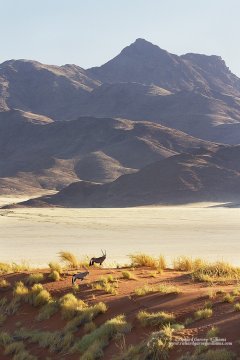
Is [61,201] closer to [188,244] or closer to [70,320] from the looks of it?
[188,244]

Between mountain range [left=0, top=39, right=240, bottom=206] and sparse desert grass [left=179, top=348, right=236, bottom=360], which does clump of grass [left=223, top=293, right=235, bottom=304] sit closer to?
sparse desert grass [left=179, top=348, right=236, bottom=360]

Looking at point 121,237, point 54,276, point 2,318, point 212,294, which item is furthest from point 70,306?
point 121,237

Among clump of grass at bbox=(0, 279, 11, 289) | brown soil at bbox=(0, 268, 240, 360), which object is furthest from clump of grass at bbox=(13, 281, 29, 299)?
clump of grass at bbox=(0, 279, 11, 289)

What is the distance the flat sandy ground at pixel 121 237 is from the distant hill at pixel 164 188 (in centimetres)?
3408

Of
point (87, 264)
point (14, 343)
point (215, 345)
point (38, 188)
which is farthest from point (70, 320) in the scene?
point (38, 188)

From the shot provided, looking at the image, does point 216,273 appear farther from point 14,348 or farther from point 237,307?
point 14,348

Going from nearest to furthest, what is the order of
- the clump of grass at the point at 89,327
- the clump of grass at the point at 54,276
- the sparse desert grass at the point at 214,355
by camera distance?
the sparse desert grass at the point at 214,355, the clump of grass at the point at 89,327, the clump of grass at the point at 54,276

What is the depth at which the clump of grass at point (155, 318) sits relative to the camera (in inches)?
417

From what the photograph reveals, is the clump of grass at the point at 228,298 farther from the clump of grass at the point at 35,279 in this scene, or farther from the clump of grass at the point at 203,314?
the clump of grass at the point at 35,279

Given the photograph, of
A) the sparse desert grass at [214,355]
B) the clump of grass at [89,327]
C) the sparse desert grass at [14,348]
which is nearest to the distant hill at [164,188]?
the sparse desert grass at [14,348]

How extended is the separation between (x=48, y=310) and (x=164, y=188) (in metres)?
90.5

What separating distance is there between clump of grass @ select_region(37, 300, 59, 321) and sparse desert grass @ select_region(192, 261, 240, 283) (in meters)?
3.90

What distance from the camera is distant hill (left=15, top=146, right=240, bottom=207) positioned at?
98.3 m

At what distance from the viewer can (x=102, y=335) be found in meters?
10.8
